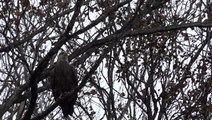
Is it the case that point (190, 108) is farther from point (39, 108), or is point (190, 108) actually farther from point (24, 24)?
point (39, 108)

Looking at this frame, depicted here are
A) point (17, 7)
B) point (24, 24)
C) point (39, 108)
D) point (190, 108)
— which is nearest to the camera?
point (17, 7)

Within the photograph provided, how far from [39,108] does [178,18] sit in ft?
13.0

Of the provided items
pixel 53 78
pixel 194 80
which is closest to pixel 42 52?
pixel 53 78

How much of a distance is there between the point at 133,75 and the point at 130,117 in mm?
758

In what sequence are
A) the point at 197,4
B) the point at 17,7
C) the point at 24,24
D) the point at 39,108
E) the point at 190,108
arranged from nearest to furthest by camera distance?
the point at 17,7
the point at 190,108
the point at 24,24
the point at 197,4
the point at 39,108

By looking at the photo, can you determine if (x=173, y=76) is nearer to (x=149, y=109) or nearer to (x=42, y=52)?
(x=149, y=109)

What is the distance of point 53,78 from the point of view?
764 cm

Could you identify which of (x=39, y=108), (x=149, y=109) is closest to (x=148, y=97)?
(x=149, y=109)

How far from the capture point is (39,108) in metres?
9.73

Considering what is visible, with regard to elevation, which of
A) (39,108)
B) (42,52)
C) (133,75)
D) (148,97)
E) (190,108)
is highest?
(39,108)

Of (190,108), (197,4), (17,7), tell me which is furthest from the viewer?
(197,4)

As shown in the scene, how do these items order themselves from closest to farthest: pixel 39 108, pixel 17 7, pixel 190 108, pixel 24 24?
pixel 17 7 < pixel 190 108 < pixel 24 24 < pixel 39 108

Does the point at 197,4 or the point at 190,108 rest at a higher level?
the point at 197,4

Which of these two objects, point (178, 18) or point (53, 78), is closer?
point (178, 18)
